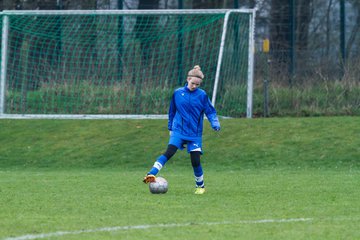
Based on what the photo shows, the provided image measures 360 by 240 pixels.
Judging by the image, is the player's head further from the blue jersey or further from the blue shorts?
the blue shorts

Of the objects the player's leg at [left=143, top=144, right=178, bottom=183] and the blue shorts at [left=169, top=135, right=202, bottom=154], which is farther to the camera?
the blue shorts at [left=169, top=135, right=202, bottom=154]

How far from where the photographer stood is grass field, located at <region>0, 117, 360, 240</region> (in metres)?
8.88

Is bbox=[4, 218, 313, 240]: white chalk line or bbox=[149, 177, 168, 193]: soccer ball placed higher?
bbox=[4, 218, 313, 240]: white chalk line

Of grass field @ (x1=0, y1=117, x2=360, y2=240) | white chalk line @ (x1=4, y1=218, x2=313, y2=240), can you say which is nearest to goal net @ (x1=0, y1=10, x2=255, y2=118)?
grass field @ (x1=0, y1=117, x2=360, y2=240)

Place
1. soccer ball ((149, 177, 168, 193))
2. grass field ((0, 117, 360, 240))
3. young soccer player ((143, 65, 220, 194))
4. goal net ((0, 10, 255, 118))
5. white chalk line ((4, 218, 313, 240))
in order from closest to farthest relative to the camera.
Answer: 1. white chalk line ((4, 218, 313, 240))
2. grass field ((0, 117, 360, 240))
3. soccer ball ((149, 177, 168, 193))
4. young soccer player ((143, 65, 220, 194))
5. goal net ((0, 10, 255, 118))

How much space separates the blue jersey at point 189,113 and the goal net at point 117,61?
9201 millimetres

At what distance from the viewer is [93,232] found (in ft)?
27.9

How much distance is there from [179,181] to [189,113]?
8.86 feet

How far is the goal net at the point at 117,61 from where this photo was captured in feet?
74.6

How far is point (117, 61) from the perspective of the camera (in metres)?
23.6

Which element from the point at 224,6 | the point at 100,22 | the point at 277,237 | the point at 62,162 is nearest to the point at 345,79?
the point at 224,6

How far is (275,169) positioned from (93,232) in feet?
32.2

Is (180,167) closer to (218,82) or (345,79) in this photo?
(218,82)

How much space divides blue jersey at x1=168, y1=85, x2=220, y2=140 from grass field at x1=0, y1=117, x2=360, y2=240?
0.83m
